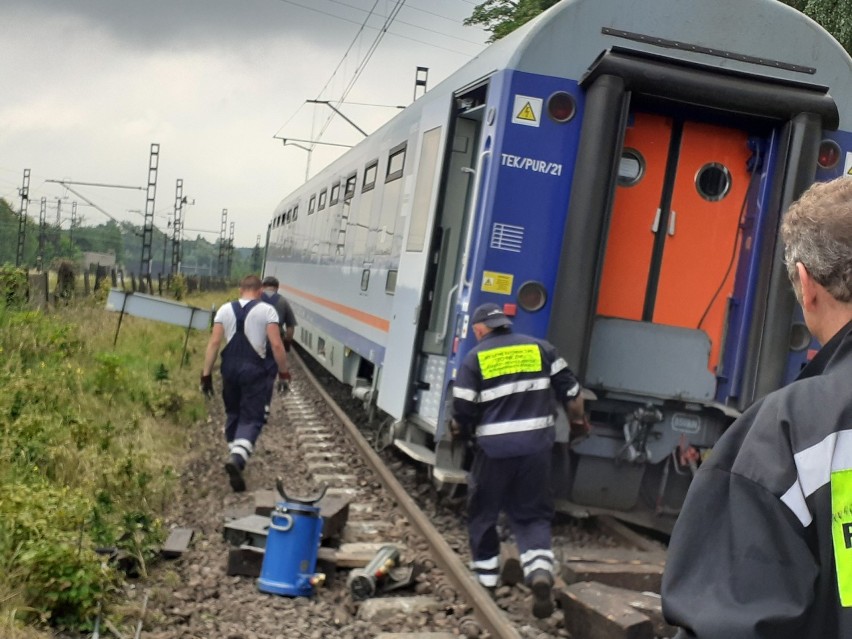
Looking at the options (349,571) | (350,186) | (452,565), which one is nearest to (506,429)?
(452,565)

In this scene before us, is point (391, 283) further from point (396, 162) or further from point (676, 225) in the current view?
point (676, 225)

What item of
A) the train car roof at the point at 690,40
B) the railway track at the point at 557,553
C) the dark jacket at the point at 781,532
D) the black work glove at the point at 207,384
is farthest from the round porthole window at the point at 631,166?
the dark jacket at the point at 781,532

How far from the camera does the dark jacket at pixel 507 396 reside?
5.98m

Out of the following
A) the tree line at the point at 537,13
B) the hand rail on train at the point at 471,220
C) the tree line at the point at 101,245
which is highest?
the tree line at the point at 537,13

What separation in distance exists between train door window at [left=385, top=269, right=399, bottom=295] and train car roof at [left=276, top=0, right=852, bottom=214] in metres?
2.30

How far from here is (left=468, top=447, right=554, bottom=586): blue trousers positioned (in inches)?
235

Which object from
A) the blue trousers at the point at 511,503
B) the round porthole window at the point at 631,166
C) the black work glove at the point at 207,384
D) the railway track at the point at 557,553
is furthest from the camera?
the black work glove at the point at 207,384

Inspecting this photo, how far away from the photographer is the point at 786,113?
6.63 m

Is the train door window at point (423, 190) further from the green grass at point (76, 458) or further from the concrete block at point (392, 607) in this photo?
the concrete block at point (392, 607)

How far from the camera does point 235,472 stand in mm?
8109

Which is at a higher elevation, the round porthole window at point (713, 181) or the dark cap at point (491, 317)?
the round porthole window at point (713, 181)

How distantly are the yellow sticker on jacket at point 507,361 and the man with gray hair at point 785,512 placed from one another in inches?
164

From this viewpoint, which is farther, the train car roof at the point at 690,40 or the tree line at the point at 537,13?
the tree line at the point at 537,13

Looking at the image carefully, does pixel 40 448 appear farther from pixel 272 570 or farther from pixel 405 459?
pixel 405 459
